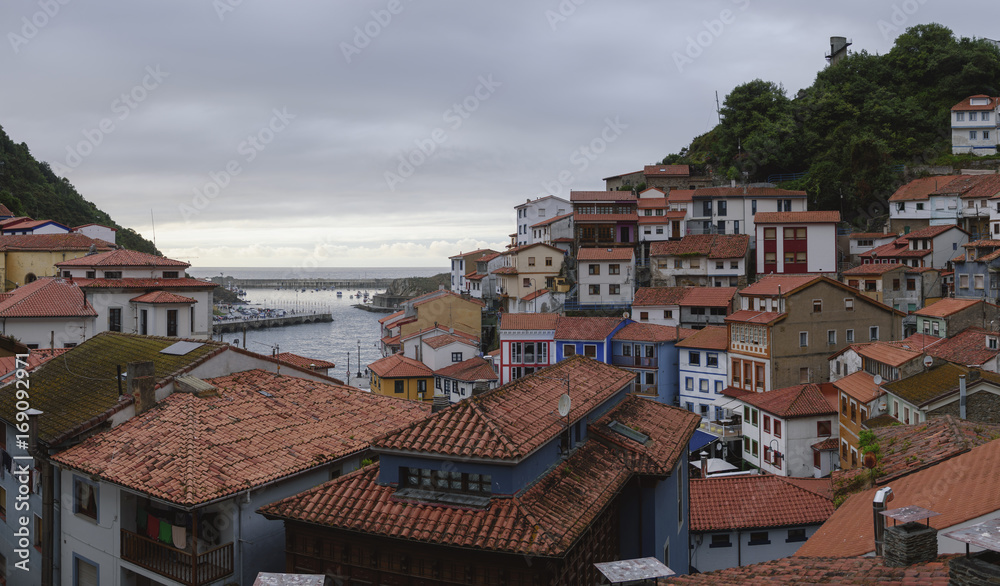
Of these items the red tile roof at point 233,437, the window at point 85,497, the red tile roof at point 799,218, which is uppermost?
the red tile roof at point 799,218

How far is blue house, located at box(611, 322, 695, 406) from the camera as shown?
144 ft

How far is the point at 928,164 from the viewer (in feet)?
214

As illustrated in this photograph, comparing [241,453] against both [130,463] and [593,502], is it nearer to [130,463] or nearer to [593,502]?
[130,463]

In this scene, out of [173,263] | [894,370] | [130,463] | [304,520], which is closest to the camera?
[304,520]

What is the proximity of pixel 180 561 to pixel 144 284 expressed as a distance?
2251 cm

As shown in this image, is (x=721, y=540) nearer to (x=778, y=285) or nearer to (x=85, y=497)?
(x=85, y=497)

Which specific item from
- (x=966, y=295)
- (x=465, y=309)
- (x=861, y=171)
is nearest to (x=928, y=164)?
(x=861, y=171)

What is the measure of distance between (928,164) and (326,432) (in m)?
68.7

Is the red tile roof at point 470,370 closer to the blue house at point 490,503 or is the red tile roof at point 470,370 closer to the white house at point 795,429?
the white house at point 795,429

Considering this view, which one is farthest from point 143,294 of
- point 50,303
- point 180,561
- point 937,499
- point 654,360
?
point 937,499

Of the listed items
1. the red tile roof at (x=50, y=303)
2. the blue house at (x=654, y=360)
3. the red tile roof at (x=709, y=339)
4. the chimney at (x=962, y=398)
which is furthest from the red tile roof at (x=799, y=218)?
the red tile roof at (x=50, y=303)

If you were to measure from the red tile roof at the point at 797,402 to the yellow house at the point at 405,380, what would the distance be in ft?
75.1

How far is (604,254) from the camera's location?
56094 mm

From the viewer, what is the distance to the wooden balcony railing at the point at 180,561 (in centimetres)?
1121
